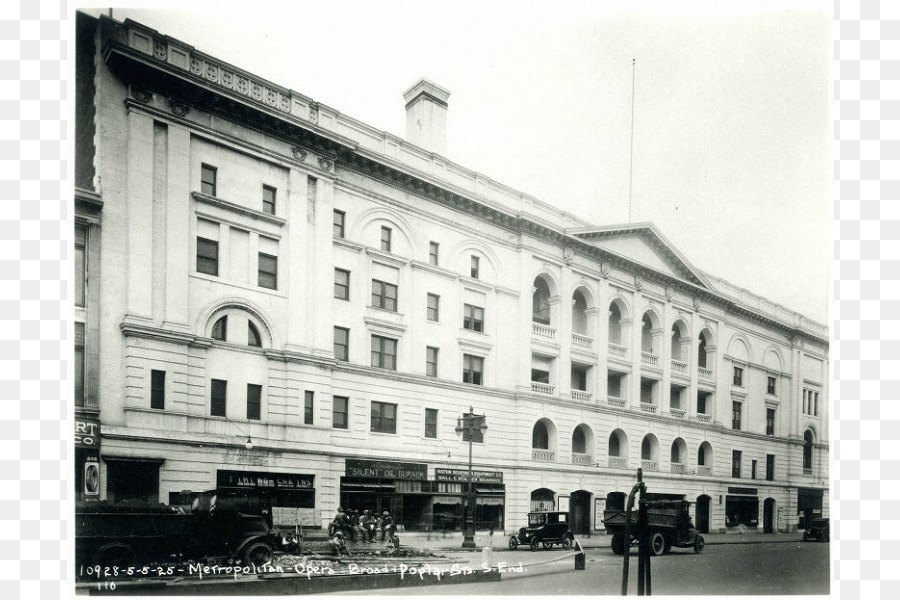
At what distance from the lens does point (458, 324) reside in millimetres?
15242

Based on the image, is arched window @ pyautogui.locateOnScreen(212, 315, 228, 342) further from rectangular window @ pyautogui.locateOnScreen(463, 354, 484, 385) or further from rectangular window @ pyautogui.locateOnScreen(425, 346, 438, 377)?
rectangular window @ pyautogui.locateOnScreen(463, 354, 484, 385)

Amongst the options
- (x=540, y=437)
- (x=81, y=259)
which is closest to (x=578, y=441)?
(x=540, y=437)

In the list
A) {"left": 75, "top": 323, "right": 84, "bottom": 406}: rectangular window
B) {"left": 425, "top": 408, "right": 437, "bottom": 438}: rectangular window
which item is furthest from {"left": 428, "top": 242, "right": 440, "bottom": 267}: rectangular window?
{"left": 75, "top": 323, "right": 84, "bottom": 406}: rectangular window

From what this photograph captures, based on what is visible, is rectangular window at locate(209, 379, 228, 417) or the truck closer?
rectangular window at locate(209, 379, 228, 417)

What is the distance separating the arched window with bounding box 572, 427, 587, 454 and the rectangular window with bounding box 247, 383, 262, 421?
7.39 meters

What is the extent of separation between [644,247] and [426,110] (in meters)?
5.72

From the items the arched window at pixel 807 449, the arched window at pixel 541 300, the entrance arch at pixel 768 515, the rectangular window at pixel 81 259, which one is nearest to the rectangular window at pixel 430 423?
the arched window at pixel 541 300

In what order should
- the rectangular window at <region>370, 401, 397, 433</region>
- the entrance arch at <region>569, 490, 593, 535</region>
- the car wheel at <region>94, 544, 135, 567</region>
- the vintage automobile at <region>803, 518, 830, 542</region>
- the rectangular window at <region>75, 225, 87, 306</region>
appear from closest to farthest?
the car wheel at <region>94, 544, 135, 567</region>
the rectangular window at <region>75, 225, 87, 306</region>
the vintage automobile at <region>803, 518, 830, 542</region>
the rectangular window at <region>370, 401, 397, 433</region>
the entrance arch at <region>569, 490, 593, 535</region>

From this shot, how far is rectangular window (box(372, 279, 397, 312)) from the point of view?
47.1 feet

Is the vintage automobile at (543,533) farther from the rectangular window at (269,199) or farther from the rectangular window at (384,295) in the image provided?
the rectangular window at (269,199)

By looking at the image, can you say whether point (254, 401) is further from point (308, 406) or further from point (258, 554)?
point (258, 554)

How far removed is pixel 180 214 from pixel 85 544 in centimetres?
525
